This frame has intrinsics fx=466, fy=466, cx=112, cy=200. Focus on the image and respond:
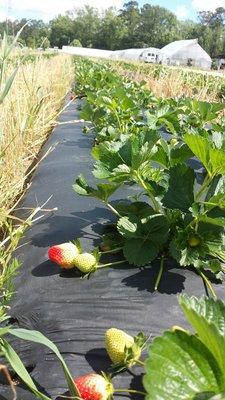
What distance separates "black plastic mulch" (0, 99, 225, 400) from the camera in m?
1.35

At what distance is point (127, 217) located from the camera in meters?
1.84

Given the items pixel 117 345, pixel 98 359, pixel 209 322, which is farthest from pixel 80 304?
pixel 209 322

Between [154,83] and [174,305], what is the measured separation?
975 cm

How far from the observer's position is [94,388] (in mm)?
1083

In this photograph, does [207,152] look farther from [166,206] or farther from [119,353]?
[119,353]

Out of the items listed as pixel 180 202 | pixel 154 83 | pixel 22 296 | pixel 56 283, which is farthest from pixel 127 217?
pixel 154 83

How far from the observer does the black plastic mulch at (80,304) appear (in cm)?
135

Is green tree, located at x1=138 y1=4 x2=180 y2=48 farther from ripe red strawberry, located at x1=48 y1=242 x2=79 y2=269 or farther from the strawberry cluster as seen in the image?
the strawberry cluster

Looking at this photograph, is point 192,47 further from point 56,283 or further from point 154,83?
point 56,283

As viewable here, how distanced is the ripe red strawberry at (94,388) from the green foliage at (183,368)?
31 centimetres

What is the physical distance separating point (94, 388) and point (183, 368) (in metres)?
0.33

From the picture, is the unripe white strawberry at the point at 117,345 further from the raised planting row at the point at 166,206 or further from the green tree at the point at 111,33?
the green tree at the point at 111,33

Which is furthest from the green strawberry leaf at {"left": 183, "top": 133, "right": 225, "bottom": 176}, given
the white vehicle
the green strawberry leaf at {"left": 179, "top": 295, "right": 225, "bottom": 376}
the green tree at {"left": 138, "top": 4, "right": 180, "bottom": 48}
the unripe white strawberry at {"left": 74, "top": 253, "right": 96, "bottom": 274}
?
the green tree at {"left": 138, "top": 4, "right": 180, "bottom": 48}

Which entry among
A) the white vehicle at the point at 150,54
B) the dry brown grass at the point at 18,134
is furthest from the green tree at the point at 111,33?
the dry brown grass at the point at 18,134
